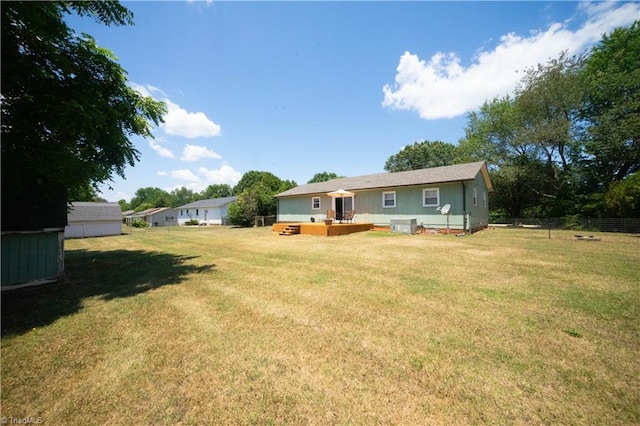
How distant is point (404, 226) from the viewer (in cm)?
1520

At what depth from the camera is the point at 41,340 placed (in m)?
3.49

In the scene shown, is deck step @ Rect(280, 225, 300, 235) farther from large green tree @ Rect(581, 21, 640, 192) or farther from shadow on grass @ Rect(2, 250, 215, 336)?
large green tree @ Rect(581, 21, 640, 192)

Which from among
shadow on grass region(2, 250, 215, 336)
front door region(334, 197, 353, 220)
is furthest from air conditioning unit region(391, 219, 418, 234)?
shadow on grass region(2, 250, 215, 336)

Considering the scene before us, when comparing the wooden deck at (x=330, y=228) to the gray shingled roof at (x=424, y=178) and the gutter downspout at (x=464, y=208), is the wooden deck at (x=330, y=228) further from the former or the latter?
the gutter downspout at (x=464, y=208)

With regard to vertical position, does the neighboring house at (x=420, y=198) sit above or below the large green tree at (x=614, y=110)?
below

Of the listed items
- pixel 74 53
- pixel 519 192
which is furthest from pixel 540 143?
pixel 74 53

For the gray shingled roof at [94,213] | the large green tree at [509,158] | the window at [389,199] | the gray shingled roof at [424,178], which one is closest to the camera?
the gray shingled roof at [424,178]

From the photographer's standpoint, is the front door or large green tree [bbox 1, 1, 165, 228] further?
the front door

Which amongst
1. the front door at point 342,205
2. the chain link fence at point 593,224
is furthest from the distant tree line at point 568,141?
the front door at point 342,205

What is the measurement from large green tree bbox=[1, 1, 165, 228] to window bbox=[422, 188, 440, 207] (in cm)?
1570

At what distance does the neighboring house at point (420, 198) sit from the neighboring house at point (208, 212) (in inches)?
799

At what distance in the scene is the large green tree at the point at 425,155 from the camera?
42478mm

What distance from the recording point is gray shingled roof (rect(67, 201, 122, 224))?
1992 cm

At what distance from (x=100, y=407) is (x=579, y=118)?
34271 millimetres
